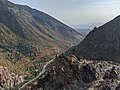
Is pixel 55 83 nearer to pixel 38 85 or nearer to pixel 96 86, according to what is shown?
pixel 38 85

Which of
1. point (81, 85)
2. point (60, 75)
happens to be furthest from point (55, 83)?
point (81, 85)

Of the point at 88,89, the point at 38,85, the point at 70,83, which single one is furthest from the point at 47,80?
the point at 88,89

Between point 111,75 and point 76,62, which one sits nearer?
point 111,75

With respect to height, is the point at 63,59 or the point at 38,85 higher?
the point at 63,59

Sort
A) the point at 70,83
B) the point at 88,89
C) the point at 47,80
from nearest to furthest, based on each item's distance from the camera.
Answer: the point at 88,89 → the point at 70,83 → the point at 47,80

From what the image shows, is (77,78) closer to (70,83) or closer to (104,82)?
(70,83)

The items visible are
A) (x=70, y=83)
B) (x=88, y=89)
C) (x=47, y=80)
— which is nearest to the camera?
(x=88, y=89)
